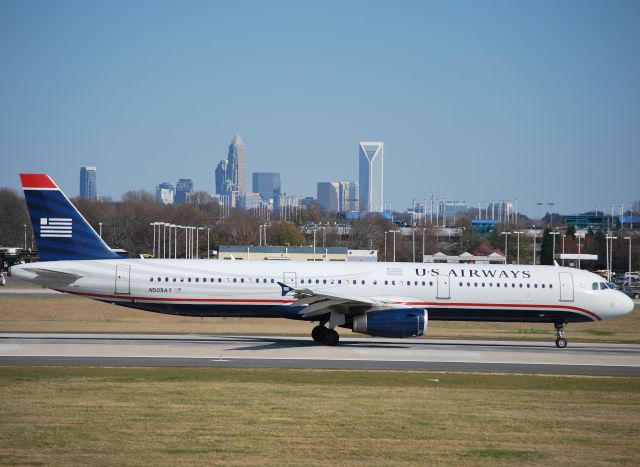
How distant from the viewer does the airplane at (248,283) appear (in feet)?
108

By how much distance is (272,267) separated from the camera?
1323 inches

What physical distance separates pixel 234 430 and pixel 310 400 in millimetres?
3810

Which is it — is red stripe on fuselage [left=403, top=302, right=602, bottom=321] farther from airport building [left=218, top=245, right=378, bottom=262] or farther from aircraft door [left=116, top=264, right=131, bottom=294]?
airport building [left=218, top=245, right=378, bottom=262]

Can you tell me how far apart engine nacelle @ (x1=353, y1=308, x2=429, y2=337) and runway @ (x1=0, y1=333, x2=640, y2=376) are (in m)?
0.70

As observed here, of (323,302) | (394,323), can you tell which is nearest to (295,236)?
(323,302)

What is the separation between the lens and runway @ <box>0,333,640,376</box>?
26.9 meters

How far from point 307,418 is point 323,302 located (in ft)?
45.4

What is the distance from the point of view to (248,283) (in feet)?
109

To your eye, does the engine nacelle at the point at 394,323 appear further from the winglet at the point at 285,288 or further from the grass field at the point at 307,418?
the grass field at the point at 307,418

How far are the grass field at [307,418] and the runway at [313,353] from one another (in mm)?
2101

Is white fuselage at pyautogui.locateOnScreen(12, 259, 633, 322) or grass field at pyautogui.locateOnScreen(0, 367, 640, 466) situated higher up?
white fuselage at pyautogui.locateOnScreen(12, 259, 633, 322)

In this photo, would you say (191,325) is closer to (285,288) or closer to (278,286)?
(278,286)

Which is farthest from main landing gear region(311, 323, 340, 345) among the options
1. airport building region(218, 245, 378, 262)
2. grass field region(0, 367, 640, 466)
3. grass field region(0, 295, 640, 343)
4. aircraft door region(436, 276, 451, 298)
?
airport building region(218, 245, 378, 262)

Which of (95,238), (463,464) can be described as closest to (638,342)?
(95,238)
